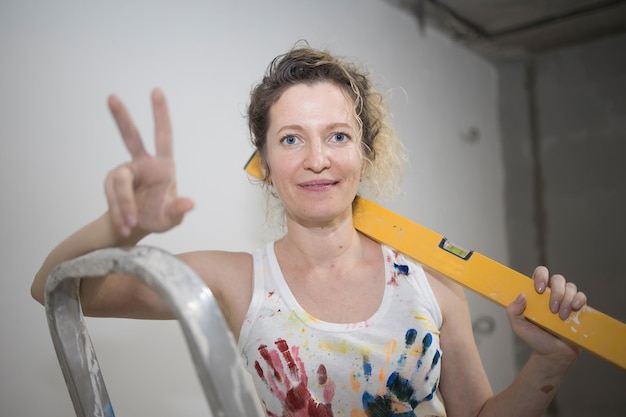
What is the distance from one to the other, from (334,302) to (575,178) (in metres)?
2.63

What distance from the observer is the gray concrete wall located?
2.98 m

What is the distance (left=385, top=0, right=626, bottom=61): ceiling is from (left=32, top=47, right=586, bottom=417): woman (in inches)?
61.3

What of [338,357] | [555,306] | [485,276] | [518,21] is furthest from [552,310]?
[518,21]

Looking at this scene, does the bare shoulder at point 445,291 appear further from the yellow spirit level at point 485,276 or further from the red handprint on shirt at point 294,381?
the red handprint on shirt at point 294,381

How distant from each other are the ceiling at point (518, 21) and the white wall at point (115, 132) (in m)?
0.48

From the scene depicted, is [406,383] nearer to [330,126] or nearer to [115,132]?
[330,126]

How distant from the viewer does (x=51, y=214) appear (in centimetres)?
115

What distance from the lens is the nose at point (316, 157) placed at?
992 mm

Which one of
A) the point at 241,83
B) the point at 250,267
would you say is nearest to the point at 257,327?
the point at 250,267

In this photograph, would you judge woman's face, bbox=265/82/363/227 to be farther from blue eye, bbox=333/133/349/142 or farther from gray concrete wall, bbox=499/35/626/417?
gray concrete wall, bbox=499/35/626/417

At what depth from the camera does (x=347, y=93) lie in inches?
43.1

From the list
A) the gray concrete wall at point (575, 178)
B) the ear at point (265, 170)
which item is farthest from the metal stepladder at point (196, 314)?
the gray concrete wall at point (575, 178)

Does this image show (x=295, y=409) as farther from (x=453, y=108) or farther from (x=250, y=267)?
(x=453, y=108)

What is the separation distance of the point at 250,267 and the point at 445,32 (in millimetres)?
2169
